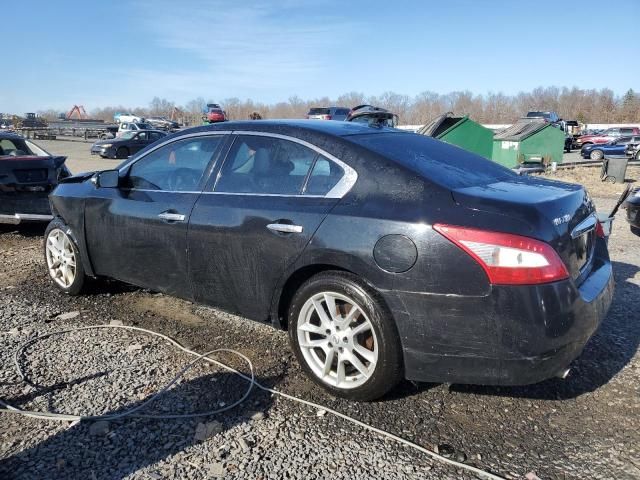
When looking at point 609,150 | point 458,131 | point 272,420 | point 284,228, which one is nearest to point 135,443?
point 272,420

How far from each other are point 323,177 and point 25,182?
598cm

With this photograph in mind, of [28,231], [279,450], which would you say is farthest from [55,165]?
[279,450]

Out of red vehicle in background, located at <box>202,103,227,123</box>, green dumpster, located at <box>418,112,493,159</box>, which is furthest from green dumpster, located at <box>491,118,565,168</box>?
red vehicle in background, located at <box>202,103,227,123</box>

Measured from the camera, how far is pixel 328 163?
3.23 meters

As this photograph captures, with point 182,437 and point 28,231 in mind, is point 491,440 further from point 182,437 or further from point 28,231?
point 28,231

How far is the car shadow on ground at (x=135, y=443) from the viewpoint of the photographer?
246cm

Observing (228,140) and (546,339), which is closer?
(546,339)

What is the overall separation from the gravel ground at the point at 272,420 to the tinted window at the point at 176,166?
1.15 meters

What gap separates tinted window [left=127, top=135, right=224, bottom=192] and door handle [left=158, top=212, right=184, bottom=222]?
0.71 ft

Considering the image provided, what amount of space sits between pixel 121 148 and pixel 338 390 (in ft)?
82.6

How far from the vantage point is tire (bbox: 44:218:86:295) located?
4.75 m

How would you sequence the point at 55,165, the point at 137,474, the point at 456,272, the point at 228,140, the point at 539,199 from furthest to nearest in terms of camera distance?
the point at 55,165, the point at 228,140, the point at 539,199, the point at 456,272, the point at 137,474

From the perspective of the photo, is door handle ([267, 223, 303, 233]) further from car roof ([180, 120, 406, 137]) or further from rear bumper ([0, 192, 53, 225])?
rear bumper ([0, 192, 53, 225])

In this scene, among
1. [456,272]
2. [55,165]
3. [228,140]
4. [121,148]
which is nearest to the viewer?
[456,272]
